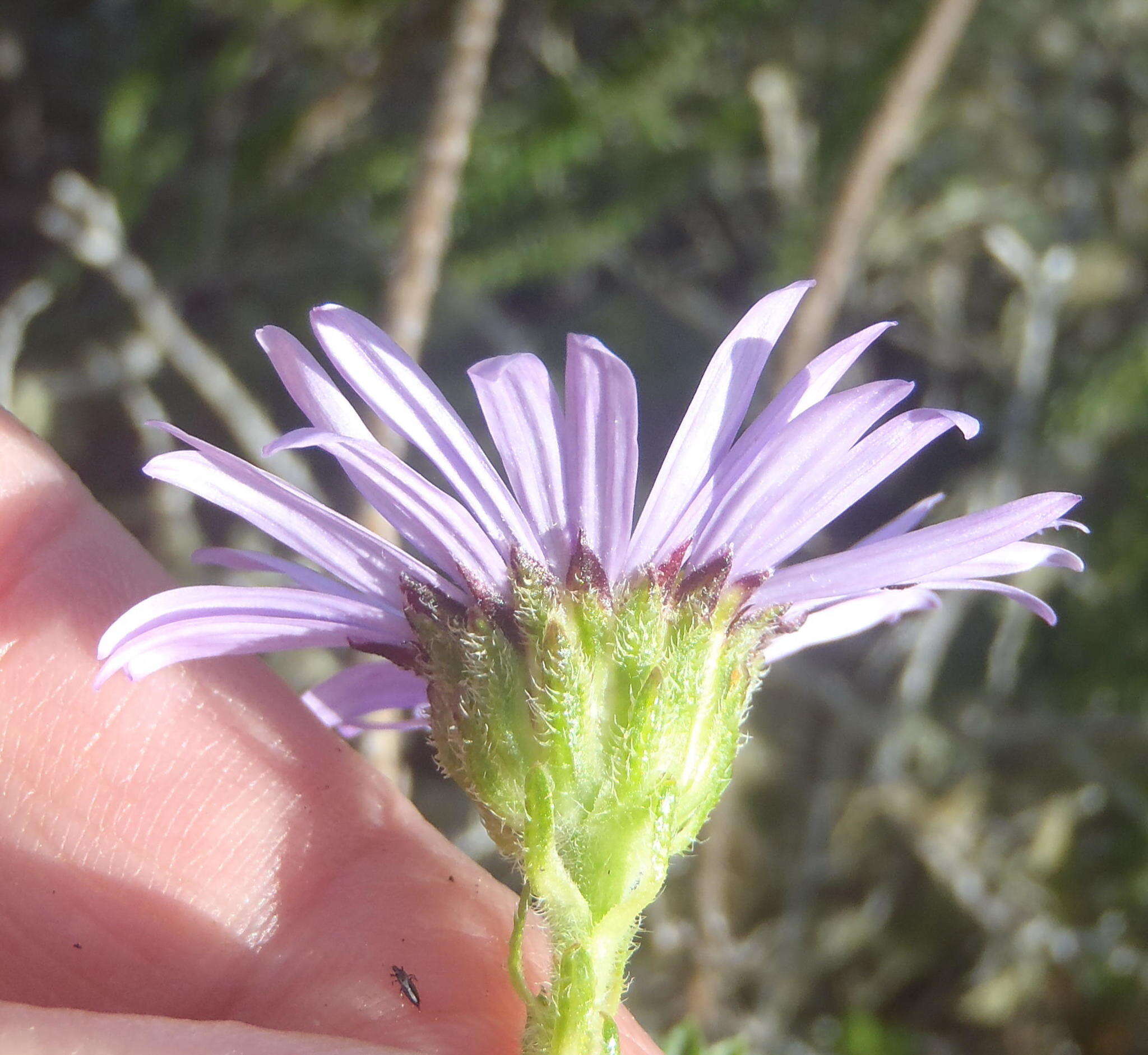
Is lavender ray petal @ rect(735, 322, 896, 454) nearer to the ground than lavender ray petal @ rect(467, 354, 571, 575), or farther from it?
farther from it

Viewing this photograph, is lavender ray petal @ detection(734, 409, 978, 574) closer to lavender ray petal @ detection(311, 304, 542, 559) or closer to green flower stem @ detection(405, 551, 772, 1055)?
green flower stem @ detection(405, 551, 772, 1055)

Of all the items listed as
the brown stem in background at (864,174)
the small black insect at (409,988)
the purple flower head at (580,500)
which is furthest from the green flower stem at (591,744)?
the brown stem in background at (864,174)

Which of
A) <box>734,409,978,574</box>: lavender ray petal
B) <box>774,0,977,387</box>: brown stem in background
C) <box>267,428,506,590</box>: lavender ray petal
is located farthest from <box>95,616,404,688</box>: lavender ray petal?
<box>774,0,977,387</box>: brown stem in background

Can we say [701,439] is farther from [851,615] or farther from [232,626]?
[232,626]

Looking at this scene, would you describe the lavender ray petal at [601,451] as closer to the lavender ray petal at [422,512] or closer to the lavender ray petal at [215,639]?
the lavender ray petal at [422,512]

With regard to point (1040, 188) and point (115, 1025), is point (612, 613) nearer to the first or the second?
point (115, 1025)

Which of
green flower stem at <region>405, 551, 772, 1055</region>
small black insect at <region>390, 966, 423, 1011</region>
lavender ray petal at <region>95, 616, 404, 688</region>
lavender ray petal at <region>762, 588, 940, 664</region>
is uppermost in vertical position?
lavender ray petal at <region>762, 588, 940, 664</region>

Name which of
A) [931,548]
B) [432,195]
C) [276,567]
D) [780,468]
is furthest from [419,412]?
[432,195]
